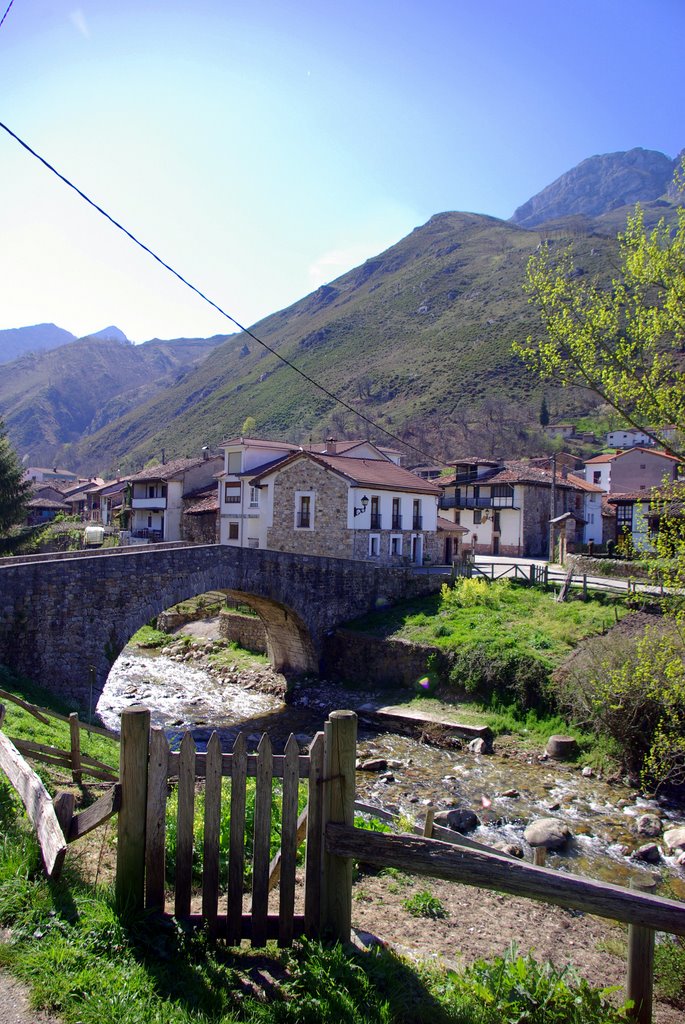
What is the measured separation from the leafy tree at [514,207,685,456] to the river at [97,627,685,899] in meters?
7.02

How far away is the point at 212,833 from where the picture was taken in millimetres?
3939

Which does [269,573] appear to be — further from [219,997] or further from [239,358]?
[239,358]

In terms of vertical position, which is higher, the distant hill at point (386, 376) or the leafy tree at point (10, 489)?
the distant hill at point (386, 376)

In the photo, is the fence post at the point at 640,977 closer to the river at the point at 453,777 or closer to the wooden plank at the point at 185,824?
the wooden plank at the point at 185,824

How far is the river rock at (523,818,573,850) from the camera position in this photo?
1227cm

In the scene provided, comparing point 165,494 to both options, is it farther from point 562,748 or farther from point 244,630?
point 562,748

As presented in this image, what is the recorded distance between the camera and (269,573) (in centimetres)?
2406

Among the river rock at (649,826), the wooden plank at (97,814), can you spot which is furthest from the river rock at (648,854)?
the wooden plank at (97,814)

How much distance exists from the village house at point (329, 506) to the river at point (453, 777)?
861 centimetres

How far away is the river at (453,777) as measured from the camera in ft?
40.5

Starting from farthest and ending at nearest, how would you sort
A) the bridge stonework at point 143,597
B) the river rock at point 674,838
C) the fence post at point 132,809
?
the bridge stonework at point 143,597 < the river rock at point 674,838 < the fence post at point 132,809

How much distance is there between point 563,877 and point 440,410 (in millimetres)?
74920

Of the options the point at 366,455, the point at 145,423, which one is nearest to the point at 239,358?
the point at 145,423

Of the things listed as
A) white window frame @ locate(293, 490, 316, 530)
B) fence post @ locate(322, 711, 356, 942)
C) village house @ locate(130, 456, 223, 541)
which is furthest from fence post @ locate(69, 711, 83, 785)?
village house @ locate(130, 456, 223, 541)
